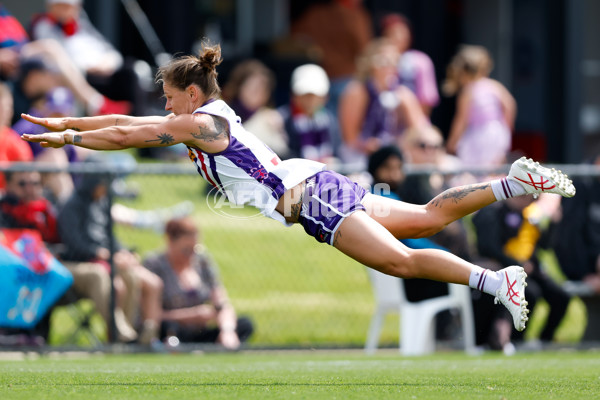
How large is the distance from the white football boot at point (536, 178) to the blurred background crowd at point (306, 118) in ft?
7.14

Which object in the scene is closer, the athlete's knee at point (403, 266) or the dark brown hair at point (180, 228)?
the athlete's knee at point (403, 266)

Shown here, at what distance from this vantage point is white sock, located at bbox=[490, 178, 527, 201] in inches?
257

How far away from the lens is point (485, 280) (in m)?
6.21

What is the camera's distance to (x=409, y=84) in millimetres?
13766

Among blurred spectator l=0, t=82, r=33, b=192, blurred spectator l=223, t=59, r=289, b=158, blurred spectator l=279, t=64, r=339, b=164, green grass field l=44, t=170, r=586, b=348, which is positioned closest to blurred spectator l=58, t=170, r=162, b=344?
green grass field l=44, t=170, r=586, b=348

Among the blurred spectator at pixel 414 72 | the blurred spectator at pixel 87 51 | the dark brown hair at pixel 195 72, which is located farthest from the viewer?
the blurred spectator at pixel 414 72

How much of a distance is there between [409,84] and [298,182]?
762cm

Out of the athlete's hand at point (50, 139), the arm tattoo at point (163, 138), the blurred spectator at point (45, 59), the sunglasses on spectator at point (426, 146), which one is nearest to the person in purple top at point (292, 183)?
the arm tattoo at point (163, 138)

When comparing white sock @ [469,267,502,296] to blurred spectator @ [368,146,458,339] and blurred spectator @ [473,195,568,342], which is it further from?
blurred spectator @ [473,195,568,342]

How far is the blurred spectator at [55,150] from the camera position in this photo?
955cm

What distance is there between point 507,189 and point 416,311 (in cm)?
273

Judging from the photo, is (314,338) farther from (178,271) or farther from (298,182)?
(298,182)

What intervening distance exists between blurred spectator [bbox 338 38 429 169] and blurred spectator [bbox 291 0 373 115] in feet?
12.5

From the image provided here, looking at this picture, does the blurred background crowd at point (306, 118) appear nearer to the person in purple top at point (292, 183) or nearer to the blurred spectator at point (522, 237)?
the blurred spectator at point (522, 237)
